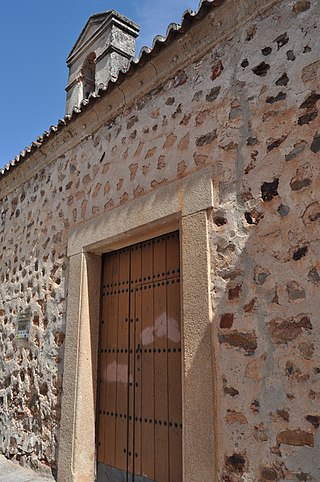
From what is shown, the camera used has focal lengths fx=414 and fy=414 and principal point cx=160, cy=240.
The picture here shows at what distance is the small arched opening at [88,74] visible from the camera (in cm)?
650

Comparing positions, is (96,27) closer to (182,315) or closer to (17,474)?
(182,315)

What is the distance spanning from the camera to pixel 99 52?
613cm

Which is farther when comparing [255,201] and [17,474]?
[17,474]

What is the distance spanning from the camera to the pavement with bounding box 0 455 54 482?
382 centimetres

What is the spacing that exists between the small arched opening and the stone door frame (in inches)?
128

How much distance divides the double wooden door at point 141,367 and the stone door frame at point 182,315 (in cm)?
12

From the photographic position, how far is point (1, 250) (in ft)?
18.6

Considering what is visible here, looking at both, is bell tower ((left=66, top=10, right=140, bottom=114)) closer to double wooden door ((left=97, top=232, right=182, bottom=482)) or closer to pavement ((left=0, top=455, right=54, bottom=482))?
double wooden door ((left=97, top=232, right=182, bottom=482))

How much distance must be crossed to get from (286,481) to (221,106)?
7.81ft

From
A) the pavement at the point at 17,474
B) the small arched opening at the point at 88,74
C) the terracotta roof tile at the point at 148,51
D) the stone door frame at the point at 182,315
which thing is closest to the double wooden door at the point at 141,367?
the stone door frame at the point at 182,315

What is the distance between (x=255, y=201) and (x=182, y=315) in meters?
0.93

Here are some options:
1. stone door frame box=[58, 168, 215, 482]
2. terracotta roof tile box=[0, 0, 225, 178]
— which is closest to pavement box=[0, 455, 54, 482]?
stone door frame box=[58, 168, 215, 482]

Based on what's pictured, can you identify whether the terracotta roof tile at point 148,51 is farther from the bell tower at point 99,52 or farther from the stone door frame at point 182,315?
the bell tower at point 99,52

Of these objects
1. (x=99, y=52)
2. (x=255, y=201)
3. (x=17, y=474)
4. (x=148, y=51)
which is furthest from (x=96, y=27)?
(x=17, y=474)
